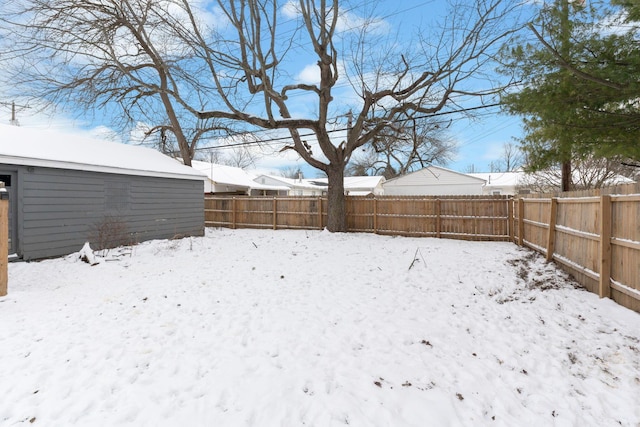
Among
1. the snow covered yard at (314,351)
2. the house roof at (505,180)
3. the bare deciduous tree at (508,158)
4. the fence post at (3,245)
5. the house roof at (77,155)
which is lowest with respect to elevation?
the snow covered yard at (314,351)

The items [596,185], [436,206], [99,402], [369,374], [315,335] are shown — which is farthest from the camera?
[596,185]

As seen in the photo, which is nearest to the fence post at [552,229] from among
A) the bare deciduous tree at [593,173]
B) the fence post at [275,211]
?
the bare deciduous tree at [593,173]

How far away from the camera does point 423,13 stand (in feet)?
28.9

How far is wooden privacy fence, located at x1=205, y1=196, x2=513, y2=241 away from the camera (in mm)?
10219

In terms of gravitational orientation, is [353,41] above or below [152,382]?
above

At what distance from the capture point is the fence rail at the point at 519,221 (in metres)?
3.93

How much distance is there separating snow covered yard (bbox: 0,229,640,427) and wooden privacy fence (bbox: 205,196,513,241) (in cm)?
468

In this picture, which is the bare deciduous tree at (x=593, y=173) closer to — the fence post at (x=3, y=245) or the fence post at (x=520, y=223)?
the fence post at (x=520, y=223)

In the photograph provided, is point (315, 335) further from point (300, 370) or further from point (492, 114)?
point (492, 114)

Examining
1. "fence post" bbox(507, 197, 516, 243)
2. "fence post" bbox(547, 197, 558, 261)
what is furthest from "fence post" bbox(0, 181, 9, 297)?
"fence post" bbox(507, 197, 516, 243)

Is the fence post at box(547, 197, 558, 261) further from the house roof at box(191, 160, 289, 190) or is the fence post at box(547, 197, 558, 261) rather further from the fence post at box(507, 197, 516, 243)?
the house roof at box(191, 160, 289, 190)

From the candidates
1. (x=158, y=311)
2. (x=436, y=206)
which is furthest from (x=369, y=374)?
(x=436, y=206)

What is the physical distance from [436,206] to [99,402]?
10368 millimetres

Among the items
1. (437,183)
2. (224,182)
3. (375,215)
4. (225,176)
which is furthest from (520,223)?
(225,176)
